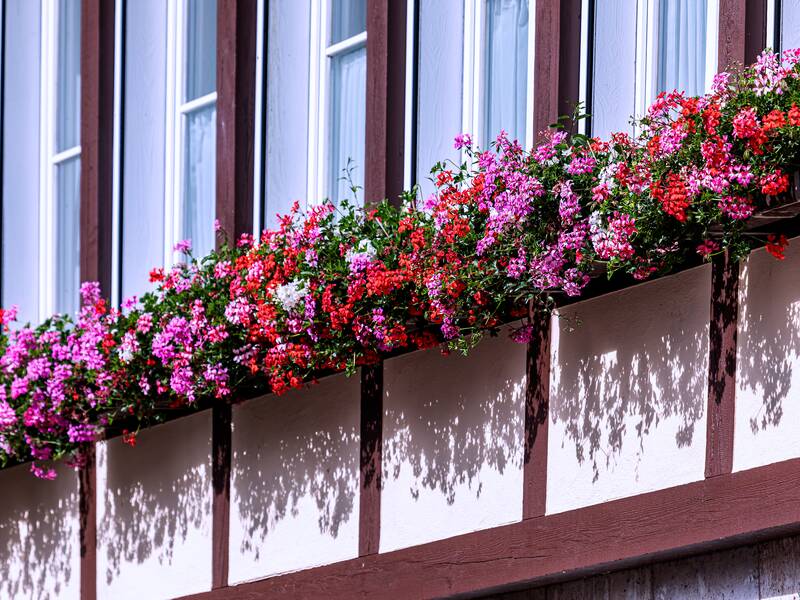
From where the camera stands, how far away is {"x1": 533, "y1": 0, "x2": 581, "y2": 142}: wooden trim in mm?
7738

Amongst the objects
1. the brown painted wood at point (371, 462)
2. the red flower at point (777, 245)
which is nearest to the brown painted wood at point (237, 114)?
the brown painted wood at point (371, 462)

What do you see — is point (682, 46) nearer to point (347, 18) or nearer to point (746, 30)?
point (746, 30)

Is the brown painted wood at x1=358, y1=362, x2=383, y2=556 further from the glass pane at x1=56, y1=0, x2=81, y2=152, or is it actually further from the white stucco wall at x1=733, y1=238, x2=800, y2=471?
the glass pane at x1=56, y1=0, x2=81, y2=152

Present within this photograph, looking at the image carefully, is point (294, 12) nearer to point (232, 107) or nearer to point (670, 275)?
point (232, 107)

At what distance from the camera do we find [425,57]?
341 inches

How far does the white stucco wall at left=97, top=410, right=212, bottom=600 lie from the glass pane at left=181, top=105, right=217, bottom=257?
3.60 ft

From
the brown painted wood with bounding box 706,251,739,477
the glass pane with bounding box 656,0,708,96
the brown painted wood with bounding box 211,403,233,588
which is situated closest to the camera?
the brown painted wood with bounding box 706,251,739,477

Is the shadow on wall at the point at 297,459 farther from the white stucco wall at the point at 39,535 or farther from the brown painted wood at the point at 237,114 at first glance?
the white stucco wall at the point at 39,535

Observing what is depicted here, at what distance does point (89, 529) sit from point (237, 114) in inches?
103

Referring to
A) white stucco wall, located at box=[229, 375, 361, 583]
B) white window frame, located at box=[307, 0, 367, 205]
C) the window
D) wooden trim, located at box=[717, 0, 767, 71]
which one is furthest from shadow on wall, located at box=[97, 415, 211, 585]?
wooden trim, located at box=[717, 0, 767, 71]

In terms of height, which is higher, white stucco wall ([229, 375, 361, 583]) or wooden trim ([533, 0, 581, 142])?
wooden trim ([533, 0, 581, 142])

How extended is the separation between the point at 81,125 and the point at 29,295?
1317 millimetres

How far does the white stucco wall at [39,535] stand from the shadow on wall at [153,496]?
0.36 meters

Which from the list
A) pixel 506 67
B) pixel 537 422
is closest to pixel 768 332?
pixel 537 422
